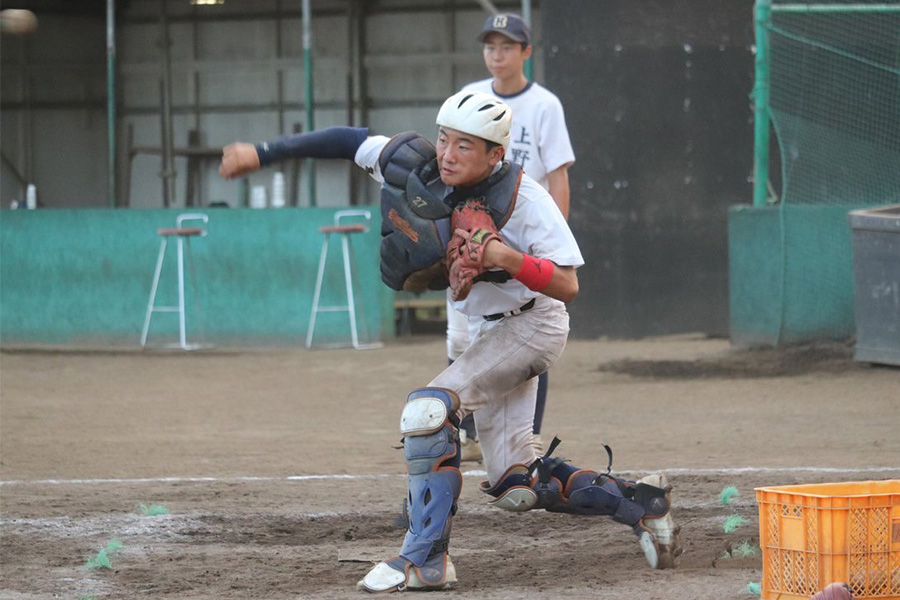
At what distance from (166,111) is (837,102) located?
550 inches

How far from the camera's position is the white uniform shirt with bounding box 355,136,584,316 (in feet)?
16.8

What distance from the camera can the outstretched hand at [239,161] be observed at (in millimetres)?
5367

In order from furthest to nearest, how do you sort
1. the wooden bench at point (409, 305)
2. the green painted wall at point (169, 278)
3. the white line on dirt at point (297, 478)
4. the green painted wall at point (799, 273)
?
the wooden bench at point (409, 305) < the green painted wall at point (169, 278) < the green painted wall at point (799, 273) < the white line on dirt at point (297, 478)

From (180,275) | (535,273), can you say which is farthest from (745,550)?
(180,275)

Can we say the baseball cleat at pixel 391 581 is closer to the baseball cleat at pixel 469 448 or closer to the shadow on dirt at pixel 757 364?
the baseball cleat at pixel 469 448

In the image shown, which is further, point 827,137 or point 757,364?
point 827,137

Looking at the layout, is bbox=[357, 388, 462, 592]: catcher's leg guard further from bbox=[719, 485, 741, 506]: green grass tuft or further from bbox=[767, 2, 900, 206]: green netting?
bbox=[767, 2, 900, 206]: green netting

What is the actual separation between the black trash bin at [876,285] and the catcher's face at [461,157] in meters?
6.90

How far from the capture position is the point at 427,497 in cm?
500

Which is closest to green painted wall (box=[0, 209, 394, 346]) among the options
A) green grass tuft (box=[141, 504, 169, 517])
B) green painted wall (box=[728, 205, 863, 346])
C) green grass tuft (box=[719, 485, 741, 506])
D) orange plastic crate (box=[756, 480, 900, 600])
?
green painted wall (box=[728, 205, 863, 346])

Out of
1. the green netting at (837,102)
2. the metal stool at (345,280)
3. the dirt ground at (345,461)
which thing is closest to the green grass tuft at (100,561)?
the dirt ground at (345,461)

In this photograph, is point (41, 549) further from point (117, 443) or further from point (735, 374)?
point (735, 374)

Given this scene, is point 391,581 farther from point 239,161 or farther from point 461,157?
point 239,161

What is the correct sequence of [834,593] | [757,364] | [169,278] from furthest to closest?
[169,278] < [757,364] < [834,593]
